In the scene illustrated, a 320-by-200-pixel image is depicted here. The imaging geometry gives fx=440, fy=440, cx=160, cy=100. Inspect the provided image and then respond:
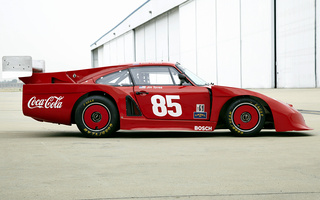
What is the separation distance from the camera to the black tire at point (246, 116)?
291 inches

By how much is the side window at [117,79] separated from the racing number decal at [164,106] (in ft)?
2.02

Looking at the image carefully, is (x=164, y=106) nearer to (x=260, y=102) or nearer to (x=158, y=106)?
(x=158, y=106)

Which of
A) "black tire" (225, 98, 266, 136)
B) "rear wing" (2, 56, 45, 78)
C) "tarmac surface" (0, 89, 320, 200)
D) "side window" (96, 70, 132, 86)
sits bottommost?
"tarmac surface" (0, 89, 320, 200)

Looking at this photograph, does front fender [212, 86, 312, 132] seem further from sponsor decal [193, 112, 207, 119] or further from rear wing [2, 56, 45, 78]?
rear wing [2, 56, 45, 78]

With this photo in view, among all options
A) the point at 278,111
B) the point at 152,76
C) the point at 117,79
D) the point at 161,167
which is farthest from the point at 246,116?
the point at 161,167

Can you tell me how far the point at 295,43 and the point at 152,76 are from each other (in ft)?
52.8

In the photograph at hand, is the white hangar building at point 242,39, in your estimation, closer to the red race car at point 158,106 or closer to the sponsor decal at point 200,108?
the red race car at point 158,106

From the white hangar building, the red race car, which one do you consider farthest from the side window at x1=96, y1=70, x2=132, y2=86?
the white hangar building

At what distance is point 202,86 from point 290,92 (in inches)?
588

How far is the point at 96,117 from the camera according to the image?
7504 mm

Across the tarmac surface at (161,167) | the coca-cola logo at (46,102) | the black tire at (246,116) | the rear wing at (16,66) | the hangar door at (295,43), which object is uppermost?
the hangar door at (295,43)

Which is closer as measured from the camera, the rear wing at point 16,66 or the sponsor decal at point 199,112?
the sponsor decal at point 199,112

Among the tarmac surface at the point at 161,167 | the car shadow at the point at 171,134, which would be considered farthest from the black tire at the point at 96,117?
the car shadow at the point at 171,134

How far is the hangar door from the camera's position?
21.1 meters
